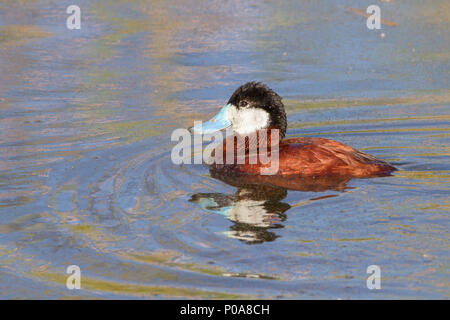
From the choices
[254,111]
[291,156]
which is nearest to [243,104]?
[254,111]

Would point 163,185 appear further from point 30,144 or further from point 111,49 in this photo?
point 111,49

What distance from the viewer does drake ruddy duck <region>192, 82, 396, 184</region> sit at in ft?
22.3

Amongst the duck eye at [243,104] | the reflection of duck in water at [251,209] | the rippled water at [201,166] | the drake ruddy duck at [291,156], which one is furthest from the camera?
the duck eye at [243,104]

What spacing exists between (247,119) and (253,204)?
140 cm

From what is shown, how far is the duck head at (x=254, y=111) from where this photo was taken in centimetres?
734

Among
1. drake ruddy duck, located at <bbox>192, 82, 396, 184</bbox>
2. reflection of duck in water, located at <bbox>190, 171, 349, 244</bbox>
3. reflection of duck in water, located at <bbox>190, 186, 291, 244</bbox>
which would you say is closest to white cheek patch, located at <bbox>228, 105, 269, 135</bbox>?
drake ruddy duck, located at <bbox>192, 82, 396, 184</bbox>

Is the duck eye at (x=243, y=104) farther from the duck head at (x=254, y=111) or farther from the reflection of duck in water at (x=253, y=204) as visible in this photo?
the reflection of duck in water at (x=253, y=204)

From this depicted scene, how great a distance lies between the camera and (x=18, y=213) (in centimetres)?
611

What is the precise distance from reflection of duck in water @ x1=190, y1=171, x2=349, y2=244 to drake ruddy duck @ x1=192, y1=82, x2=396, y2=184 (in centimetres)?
9

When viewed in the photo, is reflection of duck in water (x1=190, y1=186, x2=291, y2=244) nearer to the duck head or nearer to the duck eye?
the duck head

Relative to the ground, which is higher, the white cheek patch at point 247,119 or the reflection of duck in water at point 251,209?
the white cheek patch at point 247,119

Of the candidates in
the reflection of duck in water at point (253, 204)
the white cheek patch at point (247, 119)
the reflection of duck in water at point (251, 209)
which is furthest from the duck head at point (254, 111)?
the reflection of duck in water at point (251, 209)

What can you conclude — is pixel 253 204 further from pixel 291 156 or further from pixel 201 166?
pixel 201 166
